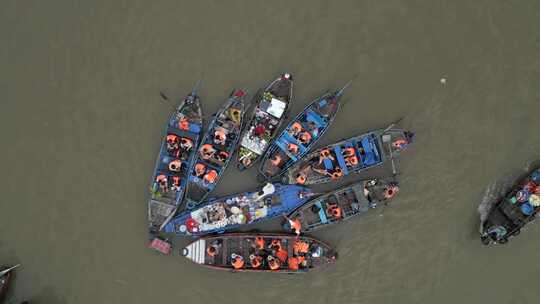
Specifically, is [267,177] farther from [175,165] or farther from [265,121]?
[175,165]

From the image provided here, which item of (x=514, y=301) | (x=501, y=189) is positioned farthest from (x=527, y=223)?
(x=514, y=301)

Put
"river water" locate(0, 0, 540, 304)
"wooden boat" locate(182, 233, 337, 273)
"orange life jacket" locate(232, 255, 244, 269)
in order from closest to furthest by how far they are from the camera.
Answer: "orange life jacket" locate(232, 255, 244, 269)
"wooden boat" locate(182, 233, 337, 273)
"river water" locate(0, 0, 540, 304)

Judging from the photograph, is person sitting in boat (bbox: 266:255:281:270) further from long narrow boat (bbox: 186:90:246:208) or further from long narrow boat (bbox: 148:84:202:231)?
long narrow boat (bbox: 148:84:202:231)

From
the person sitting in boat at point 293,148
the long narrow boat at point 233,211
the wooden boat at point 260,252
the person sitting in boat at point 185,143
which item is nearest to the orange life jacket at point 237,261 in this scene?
the wooden boat at point 260,252

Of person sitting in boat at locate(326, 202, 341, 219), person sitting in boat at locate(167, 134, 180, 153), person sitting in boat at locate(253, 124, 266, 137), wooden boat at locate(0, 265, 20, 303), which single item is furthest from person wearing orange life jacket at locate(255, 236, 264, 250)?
wooden boat at locate(0, 265, 20, 303)

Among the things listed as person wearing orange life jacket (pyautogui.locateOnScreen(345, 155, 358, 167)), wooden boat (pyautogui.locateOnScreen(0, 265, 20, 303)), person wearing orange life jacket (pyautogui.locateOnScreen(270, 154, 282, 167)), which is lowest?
wooden boat (pyautogui.locateOnScreen(0, 265, 20, 303))

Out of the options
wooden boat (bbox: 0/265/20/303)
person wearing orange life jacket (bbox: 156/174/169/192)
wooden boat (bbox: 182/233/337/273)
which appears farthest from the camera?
wooden boat (bbox: 0/265/20/303)

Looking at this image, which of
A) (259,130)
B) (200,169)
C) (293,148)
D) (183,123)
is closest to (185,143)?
(183,123)

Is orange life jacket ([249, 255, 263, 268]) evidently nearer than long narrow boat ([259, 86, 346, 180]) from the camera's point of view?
Yes
